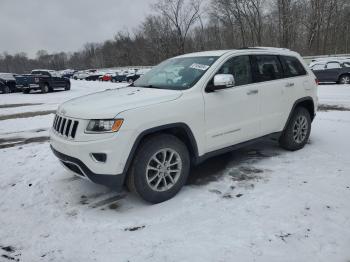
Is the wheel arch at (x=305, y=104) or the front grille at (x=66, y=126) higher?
the front grille at (x=66, y=126)

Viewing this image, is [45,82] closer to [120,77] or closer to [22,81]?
[22,81]

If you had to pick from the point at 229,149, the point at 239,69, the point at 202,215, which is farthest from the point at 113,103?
the point at 239,69

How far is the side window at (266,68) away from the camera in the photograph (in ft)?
15.4

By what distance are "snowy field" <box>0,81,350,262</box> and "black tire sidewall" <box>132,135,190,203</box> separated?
4.7 inches

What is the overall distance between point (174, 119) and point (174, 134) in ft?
1.02

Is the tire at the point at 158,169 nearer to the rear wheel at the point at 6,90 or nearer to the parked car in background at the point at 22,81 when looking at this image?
the parked car in background at the point at 22,81

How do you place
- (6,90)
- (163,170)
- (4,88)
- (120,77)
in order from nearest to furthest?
(163,170), (4,88), (6,90), (120,77)

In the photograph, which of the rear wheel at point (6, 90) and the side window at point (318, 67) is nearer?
the side window at point (318, 67)

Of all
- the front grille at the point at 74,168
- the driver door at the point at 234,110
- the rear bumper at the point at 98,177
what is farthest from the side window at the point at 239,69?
the front grille at the point at 74,168

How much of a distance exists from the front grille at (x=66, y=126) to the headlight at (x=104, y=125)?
0.72 feet

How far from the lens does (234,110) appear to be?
167 inches

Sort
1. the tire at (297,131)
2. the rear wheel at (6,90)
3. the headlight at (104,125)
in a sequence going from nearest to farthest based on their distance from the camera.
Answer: the headlight at (104,125) → the tire at (297,131) → the rear wheel at (6,90)

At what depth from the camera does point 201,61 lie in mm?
4383

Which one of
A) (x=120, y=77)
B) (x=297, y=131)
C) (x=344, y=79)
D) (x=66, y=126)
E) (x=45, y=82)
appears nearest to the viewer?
(x=66, y=126)
